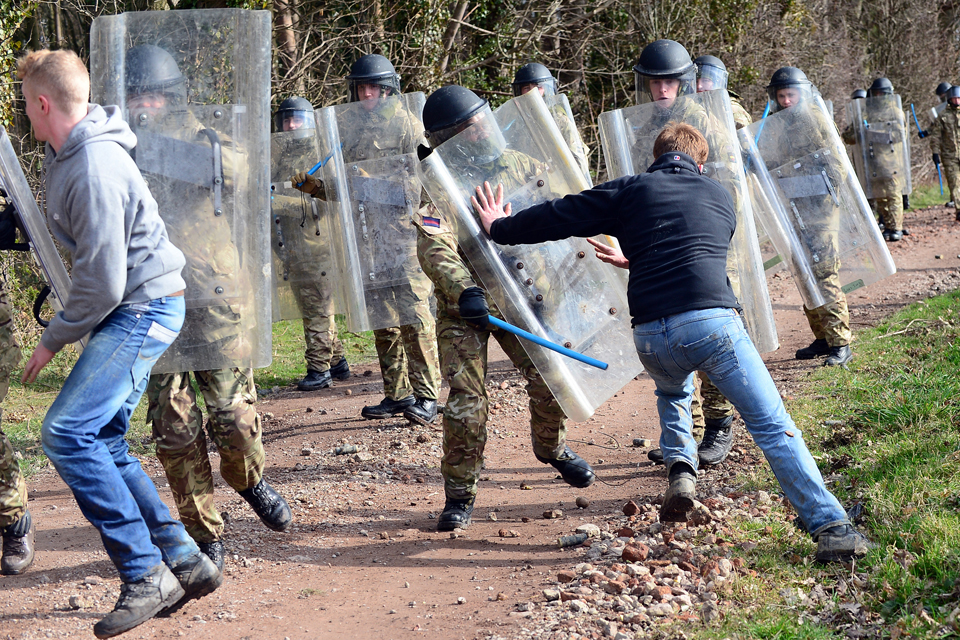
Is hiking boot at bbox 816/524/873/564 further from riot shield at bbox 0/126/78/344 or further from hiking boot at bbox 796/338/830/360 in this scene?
hiking boot at bbox 796/338/830/360

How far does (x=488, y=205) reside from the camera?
380 centimetres

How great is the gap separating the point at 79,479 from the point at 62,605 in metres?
0.82

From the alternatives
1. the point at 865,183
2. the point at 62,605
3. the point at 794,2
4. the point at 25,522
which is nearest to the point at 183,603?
the point at 62,605

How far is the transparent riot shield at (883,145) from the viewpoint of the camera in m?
12.3

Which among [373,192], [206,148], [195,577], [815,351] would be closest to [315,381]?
[373,192]

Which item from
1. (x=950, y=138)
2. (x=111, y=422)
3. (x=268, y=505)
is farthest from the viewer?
(x=950, y=138)

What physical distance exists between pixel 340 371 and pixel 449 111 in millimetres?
4178

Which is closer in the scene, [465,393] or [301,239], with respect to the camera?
[465,393]

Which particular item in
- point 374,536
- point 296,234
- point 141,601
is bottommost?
point 374,536

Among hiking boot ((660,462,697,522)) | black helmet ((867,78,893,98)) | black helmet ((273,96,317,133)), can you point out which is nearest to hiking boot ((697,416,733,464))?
hiking boot ((660,462,697,522))

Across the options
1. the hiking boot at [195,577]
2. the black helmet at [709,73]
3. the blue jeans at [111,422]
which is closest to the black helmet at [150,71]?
the blue jeans at [111,422]

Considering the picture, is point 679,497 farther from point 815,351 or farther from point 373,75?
point 815,351

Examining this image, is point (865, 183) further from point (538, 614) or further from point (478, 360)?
point (538, 614)

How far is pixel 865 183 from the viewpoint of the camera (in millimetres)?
12641
